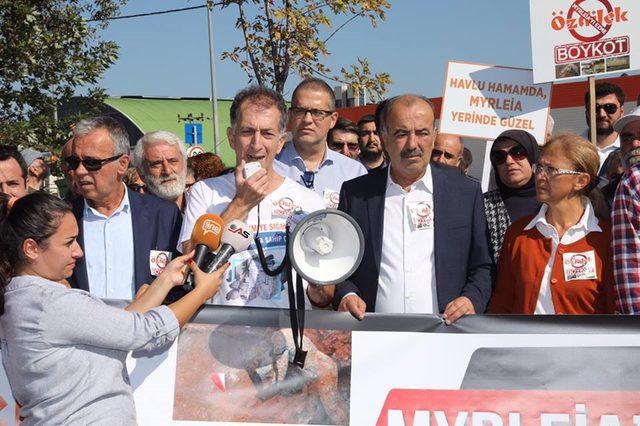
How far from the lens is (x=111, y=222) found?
4.26m

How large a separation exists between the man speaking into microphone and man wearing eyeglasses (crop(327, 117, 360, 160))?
11.3 feet

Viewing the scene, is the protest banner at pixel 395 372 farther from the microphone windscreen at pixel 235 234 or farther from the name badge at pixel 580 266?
the microphone windscreen at pixel 235 234

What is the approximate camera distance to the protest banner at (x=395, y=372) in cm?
366

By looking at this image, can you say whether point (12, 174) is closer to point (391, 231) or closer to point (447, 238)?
point (391, 231)

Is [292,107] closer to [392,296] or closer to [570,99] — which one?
[392,296]

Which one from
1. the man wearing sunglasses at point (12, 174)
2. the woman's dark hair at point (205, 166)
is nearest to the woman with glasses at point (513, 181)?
the woman's dark hair at point (205, 166)

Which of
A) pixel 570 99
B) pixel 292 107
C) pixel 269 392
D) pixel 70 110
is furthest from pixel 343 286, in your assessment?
pixel 570 99

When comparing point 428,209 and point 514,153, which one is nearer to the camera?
point 428,209

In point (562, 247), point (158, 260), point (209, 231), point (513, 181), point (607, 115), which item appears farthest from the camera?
point (607, 115)

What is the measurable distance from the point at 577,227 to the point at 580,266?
0.20 m

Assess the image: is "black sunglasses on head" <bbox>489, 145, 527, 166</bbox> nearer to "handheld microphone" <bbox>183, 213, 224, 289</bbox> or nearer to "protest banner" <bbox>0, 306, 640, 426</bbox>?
"protest banner" <bbox>0, 306, 640, 426</bbox>

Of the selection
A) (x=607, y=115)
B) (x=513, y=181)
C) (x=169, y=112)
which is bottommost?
(x=513, y=181)

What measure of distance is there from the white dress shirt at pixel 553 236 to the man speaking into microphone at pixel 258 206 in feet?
3.27

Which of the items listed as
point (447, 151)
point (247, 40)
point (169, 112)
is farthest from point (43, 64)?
point (169, 112)
